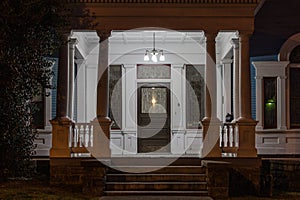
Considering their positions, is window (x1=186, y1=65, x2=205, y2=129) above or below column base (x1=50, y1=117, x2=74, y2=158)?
above

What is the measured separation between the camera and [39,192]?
41.7 ft

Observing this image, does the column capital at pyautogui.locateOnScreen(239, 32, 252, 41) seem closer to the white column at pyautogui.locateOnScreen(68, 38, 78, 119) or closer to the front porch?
the front porch

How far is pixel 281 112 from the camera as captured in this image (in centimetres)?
1762

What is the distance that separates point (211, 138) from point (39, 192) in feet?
14.8

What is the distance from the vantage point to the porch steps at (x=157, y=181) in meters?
12.9

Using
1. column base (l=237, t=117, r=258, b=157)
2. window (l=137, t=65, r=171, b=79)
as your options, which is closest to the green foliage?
column base (l=237, t=117, r=258, b=157)

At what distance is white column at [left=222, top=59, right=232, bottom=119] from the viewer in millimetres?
18359

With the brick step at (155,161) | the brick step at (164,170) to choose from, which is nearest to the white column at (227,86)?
the brick step at (155,161)

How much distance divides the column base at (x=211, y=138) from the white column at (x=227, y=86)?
3.58 metres

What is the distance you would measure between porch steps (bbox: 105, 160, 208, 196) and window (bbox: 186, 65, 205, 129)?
4834mm

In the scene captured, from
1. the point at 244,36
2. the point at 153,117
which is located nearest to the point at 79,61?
the point at 153,117

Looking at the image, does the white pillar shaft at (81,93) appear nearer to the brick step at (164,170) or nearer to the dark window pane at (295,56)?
the brick step at (164,170)

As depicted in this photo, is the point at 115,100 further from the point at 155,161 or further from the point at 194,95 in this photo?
the point at 155,161

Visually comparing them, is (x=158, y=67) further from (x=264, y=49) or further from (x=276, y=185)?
(x=276, y=185)
